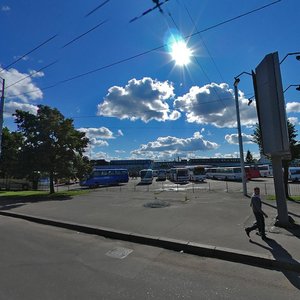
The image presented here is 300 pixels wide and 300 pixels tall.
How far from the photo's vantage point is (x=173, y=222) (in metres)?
11.4

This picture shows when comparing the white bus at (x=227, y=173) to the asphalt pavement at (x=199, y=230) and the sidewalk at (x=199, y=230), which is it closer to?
the sidewalk at (x=199, y=230)

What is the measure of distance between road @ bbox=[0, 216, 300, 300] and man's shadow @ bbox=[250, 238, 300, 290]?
102 millimetres

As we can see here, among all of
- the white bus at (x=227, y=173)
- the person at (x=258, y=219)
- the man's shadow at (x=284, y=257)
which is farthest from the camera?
the white bus at (x=227, y=173)

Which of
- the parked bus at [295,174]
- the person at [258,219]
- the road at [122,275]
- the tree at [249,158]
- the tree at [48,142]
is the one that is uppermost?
the tree at [249,158]

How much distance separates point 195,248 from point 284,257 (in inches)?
85.1

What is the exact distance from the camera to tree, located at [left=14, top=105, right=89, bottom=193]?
88.9 ft

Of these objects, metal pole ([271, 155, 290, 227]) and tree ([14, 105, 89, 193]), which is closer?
metal pole ([271, 155, 290, 227])

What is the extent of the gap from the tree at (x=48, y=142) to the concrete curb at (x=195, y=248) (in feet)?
56.4

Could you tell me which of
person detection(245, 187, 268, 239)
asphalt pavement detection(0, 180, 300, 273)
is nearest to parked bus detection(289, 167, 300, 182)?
asphalt pavement detection(0, 180, 300, 273)

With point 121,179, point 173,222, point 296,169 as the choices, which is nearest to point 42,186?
point 121,179

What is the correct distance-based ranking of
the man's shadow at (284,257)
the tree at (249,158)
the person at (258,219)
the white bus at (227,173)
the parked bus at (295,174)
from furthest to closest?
the tree at (249,158) → the white bus at (227,173) → the parked bus at (295,174) → the person at (258,219) → the man's shadow at (284,257)

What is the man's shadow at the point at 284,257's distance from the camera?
5850mm

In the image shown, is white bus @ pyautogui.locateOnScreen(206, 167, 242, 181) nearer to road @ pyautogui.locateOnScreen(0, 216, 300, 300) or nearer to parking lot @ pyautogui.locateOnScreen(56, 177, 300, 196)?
parking lot @ pyautogui.locateOnScreen(56, 177, 300, 196)

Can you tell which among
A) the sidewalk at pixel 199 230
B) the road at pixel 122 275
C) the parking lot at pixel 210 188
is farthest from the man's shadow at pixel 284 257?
the parking lot at pixel 210 188
